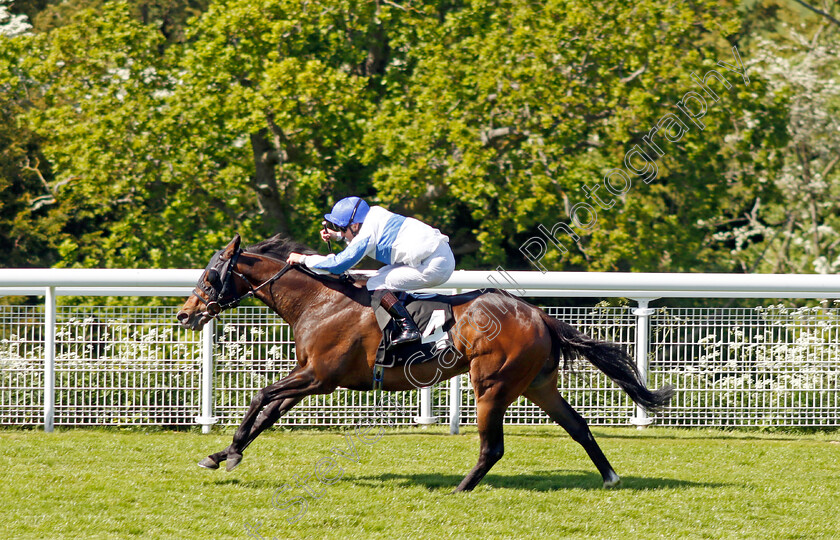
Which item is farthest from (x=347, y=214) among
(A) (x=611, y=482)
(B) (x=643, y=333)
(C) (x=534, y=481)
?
(B) (x=643, y=333)

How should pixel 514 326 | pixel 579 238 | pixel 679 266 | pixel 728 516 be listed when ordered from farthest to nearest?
pixel 679 266
pixel 579 238
pixel 514 326
pixel 728 516

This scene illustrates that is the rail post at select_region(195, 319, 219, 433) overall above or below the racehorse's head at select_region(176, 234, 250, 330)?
below

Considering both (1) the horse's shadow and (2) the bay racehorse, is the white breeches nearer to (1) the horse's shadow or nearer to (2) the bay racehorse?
(2) the bay racehorse

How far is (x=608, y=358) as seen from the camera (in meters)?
6.01

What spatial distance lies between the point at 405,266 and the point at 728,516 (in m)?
2.27

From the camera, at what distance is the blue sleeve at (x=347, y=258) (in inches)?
221

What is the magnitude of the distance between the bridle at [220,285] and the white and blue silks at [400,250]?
0.44 m

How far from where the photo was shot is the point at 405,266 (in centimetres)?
582

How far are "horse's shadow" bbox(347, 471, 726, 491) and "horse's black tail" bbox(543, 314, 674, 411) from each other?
467mm

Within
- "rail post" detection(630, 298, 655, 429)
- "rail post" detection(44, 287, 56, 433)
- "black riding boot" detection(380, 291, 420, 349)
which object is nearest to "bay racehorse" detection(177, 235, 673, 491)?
"black riding boot" detection(380, 291, 420, 349)

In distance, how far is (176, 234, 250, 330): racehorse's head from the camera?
591 centimetres

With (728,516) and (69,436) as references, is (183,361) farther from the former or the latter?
(728,516)

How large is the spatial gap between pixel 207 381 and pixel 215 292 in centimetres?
171

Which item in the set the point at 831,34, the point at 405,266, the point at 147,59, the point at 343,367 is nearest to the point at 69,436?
the point at 343,367
